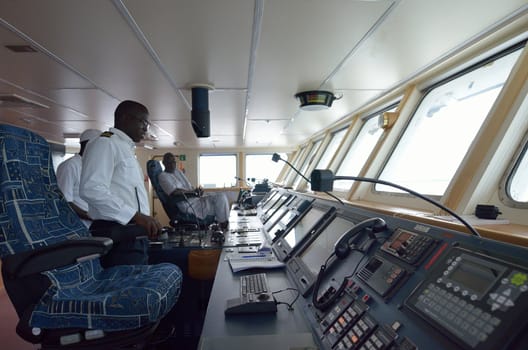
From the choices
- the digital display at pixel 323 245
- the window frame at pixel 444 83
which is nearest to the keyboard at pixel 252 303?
the digital display at pixel 323 245

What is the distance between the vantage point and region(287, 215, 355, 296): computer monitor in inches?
48.8

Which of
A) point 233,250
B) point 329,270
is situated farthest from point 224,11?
point 233,250

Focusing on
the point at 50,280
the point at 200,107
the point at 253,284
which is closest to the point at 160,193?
the point at 200,107

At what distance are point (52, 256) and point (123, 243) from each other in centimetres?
61

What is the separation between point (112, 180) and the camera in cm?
181

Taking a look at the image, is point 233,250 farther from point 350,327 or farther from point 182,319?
point 350,327

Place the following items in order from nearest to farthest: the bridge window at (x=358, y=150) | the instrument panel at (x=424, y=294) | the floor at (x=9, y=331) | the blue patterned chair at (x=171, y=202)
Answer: the instrument panel at (x=424, y=294), the floor at (x=9, y=331), the bridge window at (x=358, y=150), the blue patterned chair at (x=171, y=202)

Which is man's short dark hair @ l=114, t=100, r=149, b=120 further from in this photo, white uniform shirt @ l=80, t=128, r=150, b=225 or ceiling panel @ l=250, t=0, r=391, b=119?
ceiling panel @ l=250, t=0, r=391, b=119

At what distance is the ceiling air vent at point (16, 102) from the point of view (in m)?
2.96

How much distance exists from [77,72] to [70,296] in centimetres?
173

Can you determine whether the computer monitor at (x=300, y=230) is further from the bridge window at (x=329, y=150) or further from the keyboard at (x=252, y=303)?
the bridge window at (x=329, y=150)

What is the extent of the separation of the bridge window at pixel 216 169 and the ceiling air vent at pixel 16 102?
509 cm

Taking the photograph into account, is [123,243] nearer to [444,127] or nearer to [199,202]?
[199,202]

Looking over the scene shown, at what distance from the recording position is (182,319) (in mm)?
2326
